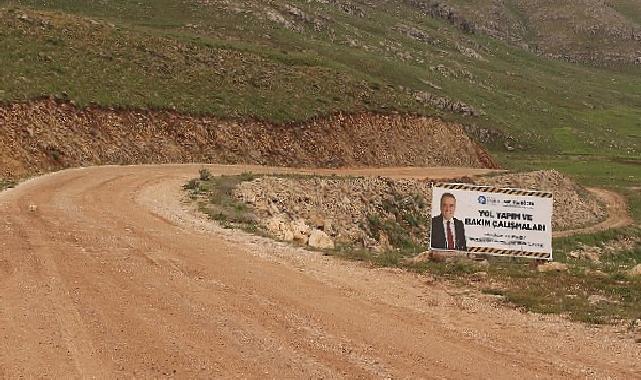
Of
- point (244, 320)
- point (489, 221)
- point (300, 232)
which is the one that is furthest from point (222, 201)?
point (244, 320)

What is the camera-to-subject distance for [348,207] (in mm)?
37125

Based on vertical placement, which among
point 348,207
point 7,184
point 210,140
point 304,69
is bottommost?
point 348,207

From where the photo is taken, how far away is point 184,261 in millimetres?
16297

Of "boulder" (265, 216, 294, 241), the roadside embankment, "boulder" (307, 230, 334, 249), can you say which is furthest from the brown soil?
"boulder" (307, 230, 334, 249)

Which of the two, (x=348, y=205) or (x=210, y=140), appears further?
(x=210, y=140)

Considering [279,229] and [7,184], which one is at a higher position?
[7,184]

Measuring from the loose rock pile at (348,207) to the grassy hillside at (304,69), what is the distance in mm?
16451

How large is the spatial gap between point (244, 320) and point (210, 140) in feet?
128

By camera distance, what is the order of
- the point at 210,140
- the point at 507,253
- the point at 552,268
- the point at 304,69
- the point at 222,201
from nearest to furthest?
the point at 552,268
the point at 507,253
the point at 222,201
the point at 210,140
the point at 304,69

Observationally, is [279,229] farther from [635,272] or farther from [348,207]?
[348,207]

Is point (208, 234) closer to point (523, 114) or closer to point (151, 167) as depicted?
point (151, 167)

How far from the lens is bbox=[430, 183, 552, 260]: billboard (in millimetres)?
20203

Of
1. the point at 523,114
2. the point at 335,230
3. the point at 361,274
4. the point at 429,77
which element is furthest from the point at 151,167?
the point at 523,114

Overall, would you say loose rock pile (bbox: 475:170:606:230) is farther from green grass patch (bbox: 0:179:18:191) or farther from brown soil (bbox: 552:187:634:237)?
green grass patch (bbox: 0:179:18:191)
